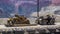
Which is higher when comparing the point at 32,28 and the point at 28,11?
the point at 28,11

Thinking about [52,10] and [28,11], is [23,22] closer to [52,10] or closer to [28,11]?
[28,11]

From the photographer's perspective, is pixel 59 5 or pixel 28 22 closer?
pixel 28 22

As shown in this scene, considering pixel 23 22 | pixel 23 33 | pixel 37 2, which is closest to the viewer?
pixel 23 33

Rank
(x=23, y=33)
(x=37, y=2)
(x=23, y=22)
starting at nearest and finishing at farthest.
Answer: (x=23, y=33) → (x=23, y=22) → (x=37, y=2)

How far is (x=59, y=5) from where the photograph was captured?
2533 mm

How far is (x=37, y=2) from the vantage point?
8.19 feet

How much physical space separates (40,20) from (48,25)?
0.52ft

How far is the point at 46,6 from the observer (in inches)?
99.1

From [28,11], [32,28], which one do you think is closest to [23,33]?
[32,28]

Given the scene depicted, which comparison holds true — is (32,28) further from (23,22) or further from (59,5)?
(59,5)

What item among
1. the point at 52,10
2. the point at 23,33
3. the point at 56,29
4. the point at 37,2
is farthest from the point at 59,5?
the point at 23,33

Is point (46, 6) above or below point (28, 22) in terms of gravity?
above

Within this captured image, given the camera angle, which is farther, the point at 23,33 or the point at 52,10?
the point at 52,10

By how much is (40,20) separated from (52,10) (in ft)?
0.83
